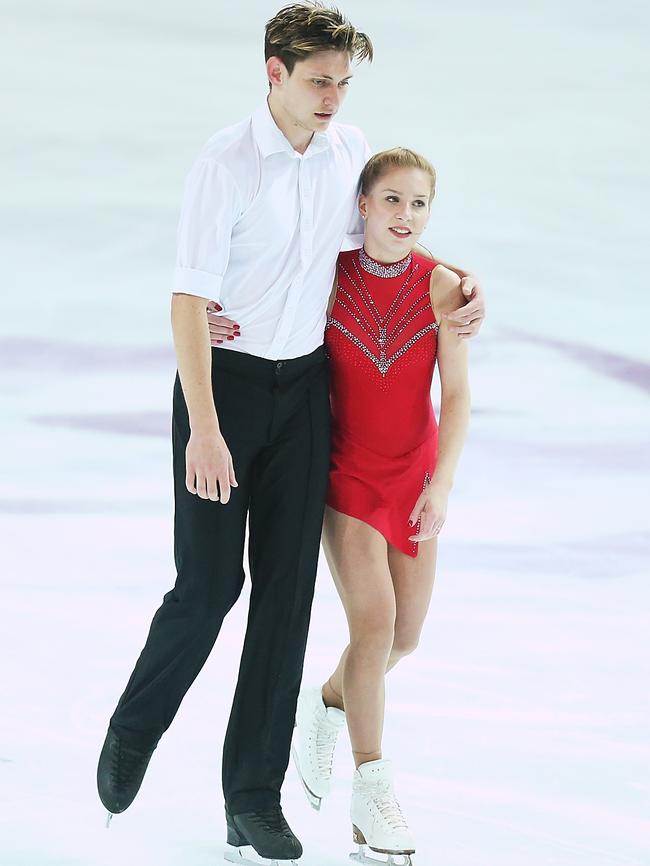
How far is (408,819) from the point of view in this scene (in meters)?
2.84

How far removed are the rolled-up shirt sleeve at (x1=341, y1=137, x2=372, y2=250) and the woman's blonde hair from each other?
0.14ft

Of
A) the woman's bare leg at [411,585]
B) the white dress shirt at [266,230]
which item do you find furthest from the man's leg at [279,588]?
the woman's bare leg at [411,585]

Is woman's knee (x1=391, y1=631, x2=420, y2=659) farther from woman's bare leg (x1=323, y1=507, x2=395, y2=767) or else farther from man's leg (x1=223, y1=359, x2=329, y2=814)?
man's leg (x1=223, y1=359, x2=329, y2=814)

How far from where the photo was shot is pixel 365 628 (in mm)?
2600

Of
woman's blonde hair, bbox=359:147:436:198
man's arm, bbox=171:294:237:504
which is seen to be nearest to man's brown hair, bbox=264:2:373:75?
woman's blonde hair, bbox=359:147:436:198

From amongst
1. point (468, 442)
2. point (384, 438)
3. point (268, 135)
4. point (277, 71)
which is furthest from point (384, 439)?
point (468, 442)

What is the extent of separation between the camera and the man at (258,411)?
2432mm

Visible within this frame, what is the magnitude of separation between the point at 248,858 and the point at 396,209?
1352 mm

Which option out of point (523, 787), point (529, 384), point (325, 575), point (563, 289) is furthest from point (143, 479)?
point (523, 787)

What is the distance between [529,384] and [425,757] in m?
4.32

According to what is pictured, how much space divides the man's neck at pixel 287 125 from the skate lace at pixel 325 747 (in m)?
1.32

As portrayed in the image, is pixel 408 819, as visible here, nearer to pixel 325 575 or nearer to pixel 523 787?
pixel 523 787

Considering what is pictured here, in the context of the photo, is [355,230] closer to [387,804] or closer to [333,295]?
[333,295]

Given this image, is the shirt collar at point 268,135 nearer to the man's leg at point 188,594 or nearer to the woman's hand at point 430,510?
the man's leg at point 188,594
